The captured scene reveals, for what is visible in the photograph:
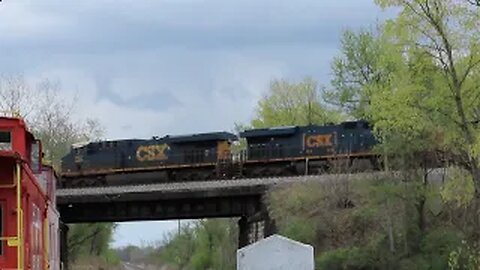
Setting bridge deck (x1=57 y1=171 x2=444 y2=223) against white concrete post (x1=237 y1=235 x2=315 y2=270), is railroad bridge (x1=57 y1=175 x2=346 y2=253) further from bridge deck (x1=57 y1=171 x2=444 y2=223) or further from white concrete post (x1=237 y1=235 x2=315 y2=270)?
white concrete post (x1=237 y1=235 x2=315 y2=270)

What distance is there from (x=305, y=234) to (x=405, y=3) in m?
19.2

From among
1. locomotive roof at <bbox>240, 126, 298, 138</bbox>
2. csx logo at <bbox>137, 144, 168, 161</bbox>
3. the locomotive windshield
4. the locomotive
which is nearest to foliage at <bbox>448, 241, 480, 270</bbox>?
the locomotive

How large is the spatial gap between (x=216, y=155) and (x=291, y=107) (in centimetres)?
1596

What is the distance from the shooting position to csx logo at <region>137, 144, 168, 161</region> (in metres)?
63.4

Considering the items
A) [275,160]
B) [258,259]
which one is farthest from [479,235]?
[275,160]

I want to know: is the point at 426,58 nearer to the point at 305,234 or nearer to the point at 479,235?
the point at 479,235

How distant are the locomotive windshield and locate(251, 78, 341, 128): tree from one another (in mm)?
61862

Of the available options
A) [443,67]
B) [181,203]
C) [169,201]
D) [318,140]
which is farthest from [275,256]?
[318,140]

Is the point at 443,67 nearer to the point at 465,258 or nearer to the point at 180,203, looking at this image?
the point at 465,258

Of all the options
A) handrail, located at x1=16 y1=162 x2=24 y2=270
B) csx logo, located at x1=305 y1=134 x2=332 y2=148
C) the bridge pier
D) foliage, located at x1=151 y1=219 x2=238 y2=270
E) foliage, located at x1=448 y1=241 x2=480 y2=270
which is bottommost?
foliage, located at x1=151 y1=219 x2=238 y2=270

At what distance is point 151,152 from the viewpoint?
6366 cm

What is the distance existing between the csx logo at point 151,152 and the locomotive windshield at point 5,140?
51.2 meters

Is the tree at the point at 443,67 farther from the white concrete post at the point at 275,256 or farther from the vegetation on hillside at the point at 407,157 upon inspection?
the white concrete post at the point at 275,256

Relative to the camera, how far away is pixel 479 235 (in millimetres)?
32906
